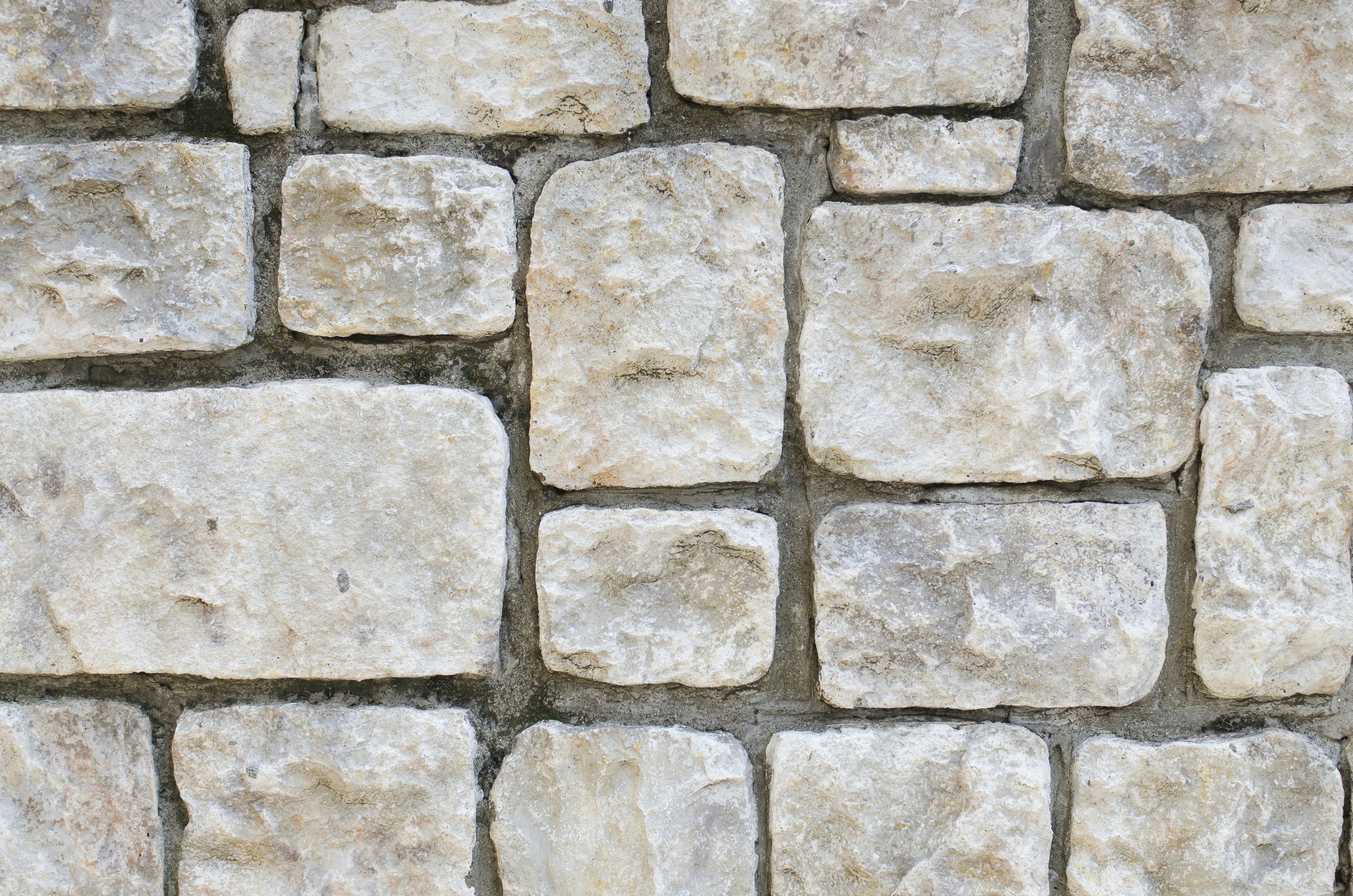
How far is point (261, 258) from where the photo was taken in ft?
3.19

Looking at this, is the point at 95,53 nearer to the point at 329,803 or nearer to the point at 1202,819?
the point at 329,803

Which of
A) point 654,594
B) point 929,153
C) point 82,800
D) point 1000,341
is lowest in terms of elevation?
point 82,800

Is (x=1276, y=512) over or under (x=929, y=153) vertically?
under

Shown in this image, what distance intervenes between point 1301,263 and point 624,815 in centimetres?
91

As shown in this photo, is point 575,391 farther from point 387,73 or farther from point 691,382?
point 387,73

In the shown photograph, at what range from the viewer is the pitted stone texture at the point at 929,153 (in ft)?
3.07

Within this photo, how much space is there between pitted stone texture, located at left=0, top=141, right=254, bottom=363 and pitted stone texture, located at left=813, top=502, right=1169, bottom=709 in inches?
27.5

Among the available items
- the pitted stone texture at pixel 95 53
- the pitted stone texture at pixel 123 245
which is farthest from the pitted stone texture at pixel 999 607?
the pitted stone texture at pixel 95 53

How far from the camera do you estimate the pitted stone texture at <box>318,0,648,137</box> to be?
36.8 inches

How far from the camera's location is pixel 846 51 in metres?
0.92

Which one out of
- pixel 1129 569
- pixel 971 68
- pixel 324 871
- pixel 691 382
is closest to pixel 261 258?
pixel 691 382

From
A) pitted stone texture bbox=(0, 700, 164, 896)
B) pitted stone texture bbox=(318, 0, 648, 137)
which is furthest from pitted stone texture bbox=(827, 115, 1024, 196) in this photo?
pitted stone texture bbox=(0, 700, 164, 896)

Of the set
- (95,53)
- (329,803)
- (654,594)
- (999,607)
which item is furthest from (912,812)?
(95,53)

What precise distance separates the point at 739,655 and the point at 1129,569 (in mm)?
416
